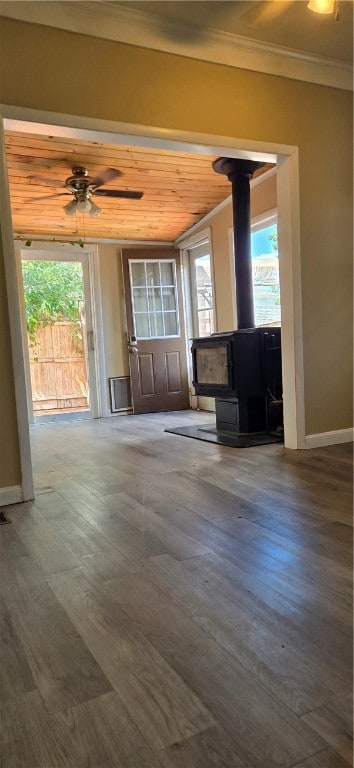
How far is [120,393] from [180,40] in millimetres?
3853

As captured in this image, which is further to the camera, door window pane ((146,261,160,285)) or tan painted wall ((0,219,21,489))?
door window pane ((146,261,160,285))

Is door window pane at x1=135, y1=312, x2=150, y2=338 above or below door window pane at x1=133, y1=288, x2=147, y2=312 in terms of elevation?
below

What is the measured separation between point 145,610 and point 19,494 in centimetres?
129

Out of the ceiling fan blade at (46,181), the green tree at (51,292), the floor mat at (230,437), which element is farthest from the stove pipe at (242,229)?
the green tree at (51,292)

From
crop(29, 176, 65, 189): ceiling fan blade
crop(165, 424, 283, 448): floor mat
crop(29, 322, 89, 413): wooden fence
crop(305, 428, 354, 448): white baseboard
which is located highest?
crop(29, 176, 65, 189): ceiling fan blade

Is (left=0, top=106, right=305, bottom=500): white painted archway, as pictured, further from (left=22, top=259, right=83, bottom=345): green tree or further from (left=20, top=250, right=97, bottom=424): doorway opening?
(left=22, top=259, right=83, bottom=345): green tree

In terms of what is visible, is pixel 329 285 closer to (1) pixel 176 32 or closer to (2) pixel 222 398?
(2) pixel 222 398

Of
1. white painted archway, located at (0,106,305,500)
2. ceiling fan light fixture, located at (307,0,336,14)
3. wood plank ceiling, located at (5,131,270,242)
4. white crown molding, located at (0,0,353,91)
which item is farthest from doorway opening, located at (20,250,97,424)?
ceiling fan light fixture, located at (307,0,336,14)

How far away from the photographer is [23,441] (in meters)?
2.36

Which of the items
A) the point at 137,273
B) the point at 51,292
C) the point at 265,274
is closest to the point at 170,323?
the point at 137,273

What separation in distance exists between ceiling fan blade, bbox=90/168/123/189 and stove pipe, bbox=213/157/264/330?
3.05 feet

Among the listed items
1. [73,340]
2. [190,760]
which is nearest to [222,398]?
[190,760]

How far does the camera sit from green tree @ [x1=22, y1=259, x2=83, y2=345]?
6.64 meters

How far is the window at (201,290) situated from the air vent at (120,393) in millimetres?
1109
